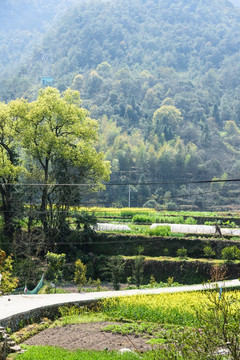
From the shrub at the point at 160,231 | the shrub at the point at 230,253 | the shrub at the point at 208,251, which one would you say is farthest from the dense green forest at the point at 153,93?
the shrub at the point at 230,253

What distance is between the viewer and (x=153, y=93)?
127 metres

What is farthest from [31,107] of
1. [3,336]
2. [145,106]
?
[145,106]

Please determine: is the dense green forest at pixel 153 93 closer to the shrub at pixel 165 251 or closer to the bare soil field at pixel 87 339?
the shrub at pixel 165 251

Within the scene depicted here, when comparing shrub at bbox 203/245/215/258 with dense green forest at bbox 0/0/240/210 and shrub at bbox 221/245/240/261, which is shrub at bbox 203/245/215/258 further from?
dense green forest at bbox 0/0/240/210

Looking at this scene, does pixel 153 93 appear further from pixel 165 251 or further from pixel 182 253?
pixel 182 253

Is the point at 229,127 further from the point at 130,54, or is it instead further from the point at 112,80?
the point at 130,54

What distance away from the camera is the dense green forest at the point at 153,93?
80.2m

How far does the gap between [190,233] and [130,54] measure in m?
155

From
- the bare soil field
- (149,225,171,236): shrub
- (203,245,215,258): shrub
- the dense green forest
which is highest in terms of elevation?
the dense green forest

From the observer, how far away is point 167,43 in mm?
180875

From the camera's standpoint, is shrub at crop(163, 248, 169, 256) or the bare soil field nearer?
the bare soil field

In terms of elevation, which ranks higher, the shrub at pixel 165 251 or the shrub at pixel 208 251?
the shrub at pixel 208 251

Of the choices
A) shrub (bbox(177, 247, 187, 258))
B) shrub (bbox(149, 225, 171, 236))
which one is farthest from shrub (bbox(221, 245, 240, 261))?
shrub (bbox(149, 225, 171, 236))

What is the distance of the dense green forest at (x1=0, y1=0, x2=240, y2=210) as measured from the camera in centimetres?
8019
